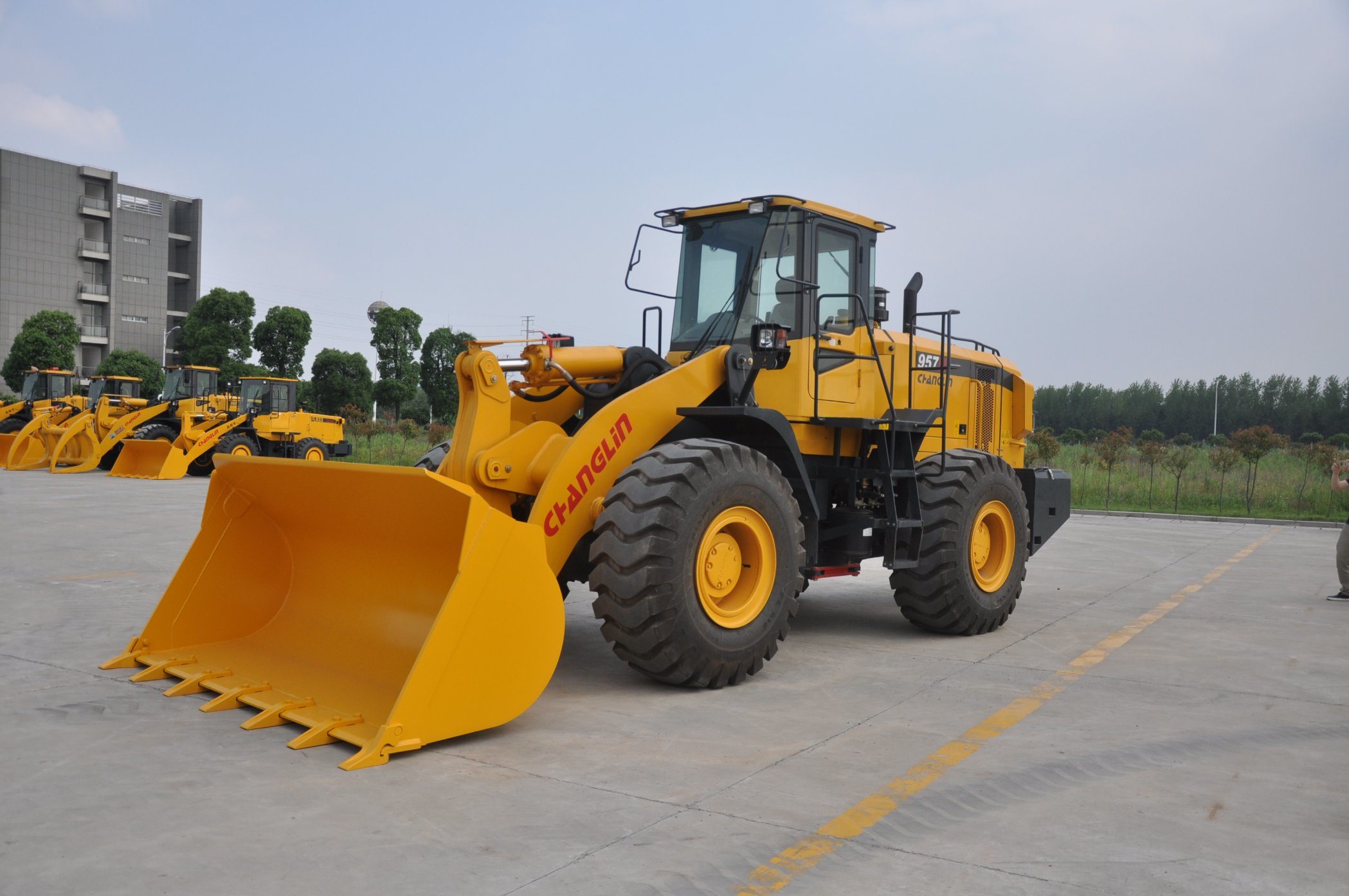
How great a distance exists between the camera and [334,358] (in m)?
60.1

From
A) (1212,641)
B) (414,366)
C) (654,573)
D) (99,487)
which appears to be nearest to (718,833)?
(654,573)

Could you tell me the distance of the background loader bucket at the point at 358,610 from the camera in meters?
4.70

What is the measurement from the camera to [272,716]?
4996 mm

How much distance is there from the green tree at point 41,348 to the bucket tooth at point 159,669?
58.4m

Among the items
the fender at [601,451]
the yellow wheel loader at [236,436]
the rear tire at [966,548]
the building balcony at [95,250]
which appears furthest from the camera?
the building balcony at [95,250]

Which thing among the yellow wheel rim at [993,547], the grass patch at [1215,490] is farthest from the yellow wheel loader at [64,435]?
the yellow wheel rim at [993,547]

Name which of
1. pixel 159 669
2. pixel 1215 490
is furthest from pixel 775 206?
pixel 1215 490

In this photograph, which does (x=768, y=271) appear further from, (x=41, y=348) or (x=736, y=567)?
(x=41, y=348)

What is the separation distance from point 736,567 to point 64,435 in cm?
2573

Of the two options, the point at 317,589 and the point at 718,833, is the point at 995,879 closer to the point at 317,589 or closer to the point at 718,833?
the point at 718,833

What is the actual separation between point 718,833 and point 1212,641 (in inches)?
217

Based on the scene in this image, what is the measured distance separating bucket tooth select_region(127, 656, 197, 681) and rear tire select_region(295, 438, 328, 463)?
69.5 feet

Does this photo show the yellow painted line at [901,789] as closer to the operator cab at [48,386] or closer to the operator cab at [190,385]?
the operator cab at [190,385]

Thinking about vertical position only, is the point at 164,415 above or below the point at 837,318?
below
